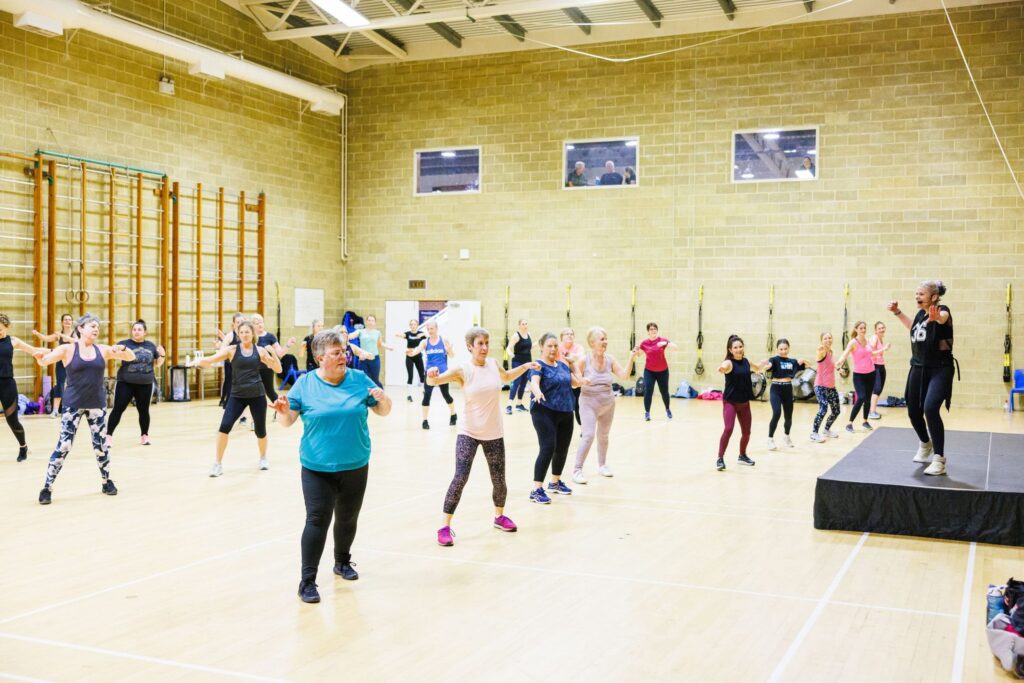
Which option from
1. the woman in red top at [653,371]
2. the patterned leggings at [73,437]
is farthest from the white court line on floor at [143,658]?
the woman in red top at [653,371]

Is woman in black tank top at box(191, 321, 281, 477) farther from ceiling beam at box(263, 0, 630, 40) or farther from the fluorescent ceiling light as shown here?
Answer: ceiling beam at box(263, 0, 630, 40)

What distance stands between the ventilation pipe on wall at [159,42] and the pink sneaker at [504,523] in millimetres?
11369

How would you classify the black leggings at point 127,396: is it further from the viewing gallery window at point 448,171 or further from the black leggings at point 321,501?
the viewing gallery window at point 448,171

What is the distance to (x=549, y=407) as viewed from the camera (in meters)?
7.68

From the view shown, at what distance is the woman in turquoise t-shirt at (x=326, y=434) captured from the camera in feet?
16.2

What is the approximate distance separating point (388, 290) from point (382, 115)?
Answer: 4.14 m

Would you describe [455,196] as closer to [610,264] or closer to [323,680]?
[610,264]

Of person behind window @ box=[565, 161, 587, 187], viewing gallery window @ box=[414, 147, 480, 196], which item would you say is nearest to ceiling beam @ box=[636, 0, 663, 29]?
person behind window @ box=[565, 161, 587, 187]

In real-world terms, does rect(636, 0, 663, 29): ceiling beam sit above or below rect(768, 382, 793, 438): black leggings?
above

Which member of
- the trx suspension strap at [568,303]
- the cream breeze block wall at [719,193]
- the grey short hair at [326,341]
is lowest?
the grey short hair at [326,341]

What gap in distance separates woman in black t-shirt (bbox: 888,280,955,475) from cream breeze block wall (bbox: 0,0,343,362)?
1330 cm

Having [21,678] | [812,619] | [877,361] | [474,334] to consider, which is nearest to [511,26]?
[877,361]

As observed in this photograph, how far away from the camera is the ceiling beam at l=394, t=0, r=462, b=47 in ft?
58.4

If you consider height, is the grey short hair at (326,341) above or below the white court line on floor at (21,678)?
above
